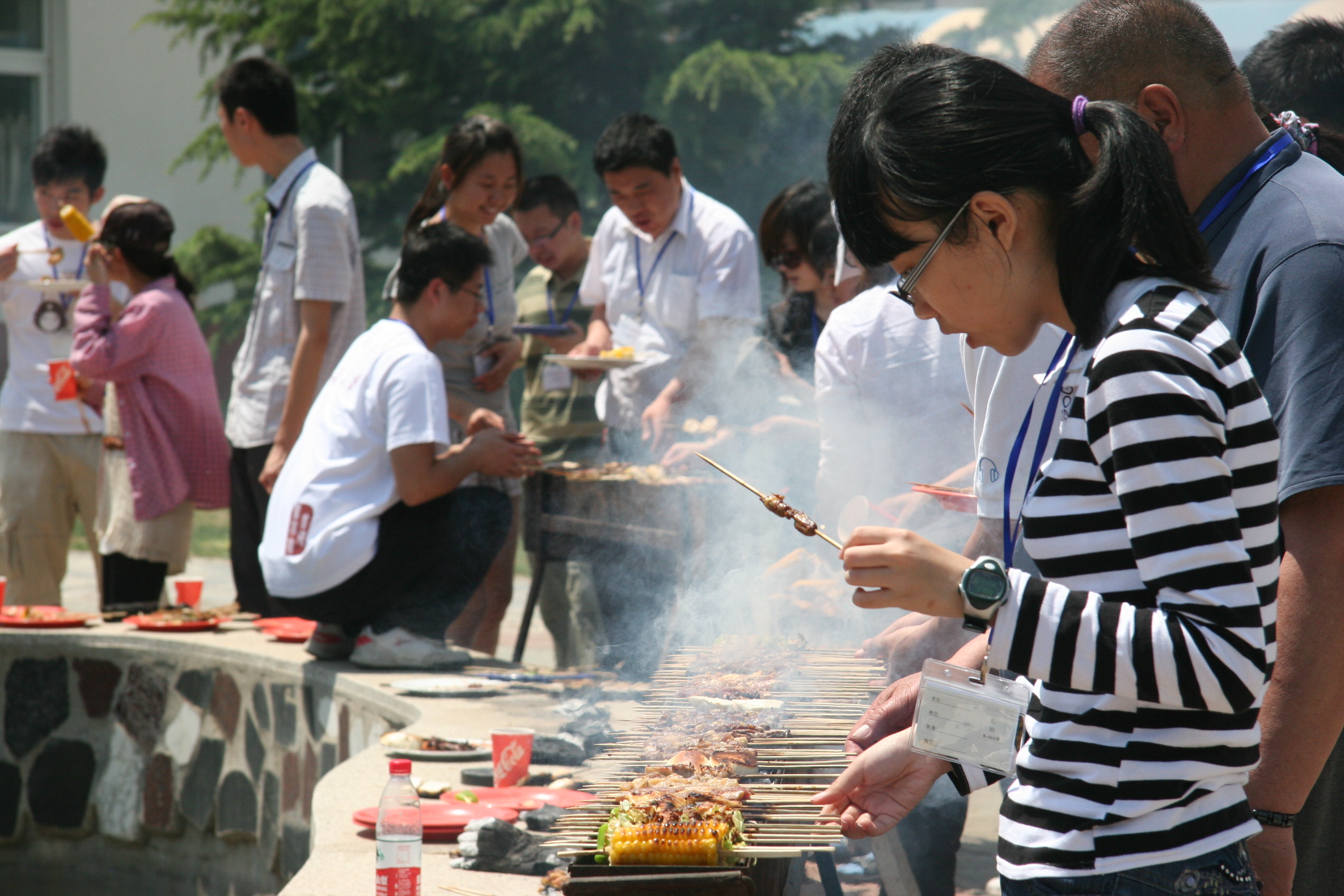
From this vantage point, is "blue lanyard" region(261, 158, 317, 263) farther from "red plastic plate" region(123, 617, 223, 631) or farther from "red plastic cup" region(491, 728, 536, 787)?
"red plastic cup" region(491, 728, 536, 787)

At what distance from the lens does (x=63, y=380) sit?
6.52m

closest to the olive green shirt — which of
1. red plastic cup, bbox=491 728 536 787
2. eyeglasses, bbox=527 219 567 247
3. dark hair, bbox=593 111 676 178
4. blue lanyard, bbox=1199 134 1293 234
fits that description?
eyeglasses, bbox=527 219 567 247

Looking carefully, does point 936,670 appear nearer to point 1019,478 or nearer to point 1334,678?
point 1019,478

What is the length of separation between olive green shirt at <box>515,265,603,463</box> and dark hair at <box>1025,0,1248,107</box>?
15.5 ft

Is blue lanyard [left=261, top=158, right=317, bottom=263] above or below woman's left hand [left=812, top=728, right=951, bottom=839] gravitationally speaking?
above

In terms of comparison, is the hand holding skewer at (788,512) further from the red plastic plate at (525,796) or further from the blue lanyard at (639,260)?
the blue lanyard at (639,260)

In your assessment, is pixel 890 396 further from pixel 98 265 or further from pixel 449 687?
pixel 98 265

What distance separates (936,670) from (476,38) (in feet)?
50.3

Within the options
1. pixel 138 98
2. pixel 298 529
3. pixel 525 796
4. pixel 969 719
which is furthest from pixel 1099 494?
pixel 138 98

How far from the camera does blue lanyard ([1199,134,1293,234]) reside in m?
2.16

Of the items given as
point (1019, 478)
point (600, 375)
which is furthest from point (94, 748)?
point (1019, 478)

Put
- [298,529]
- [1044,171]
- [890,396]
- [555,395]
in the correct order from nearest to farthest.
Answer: [1044,171] → [890,396] → [298,529] → [555,395]

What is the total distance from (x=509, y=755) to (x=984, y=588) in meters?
2.37

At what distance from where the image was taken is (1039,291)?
1687 millimetres
